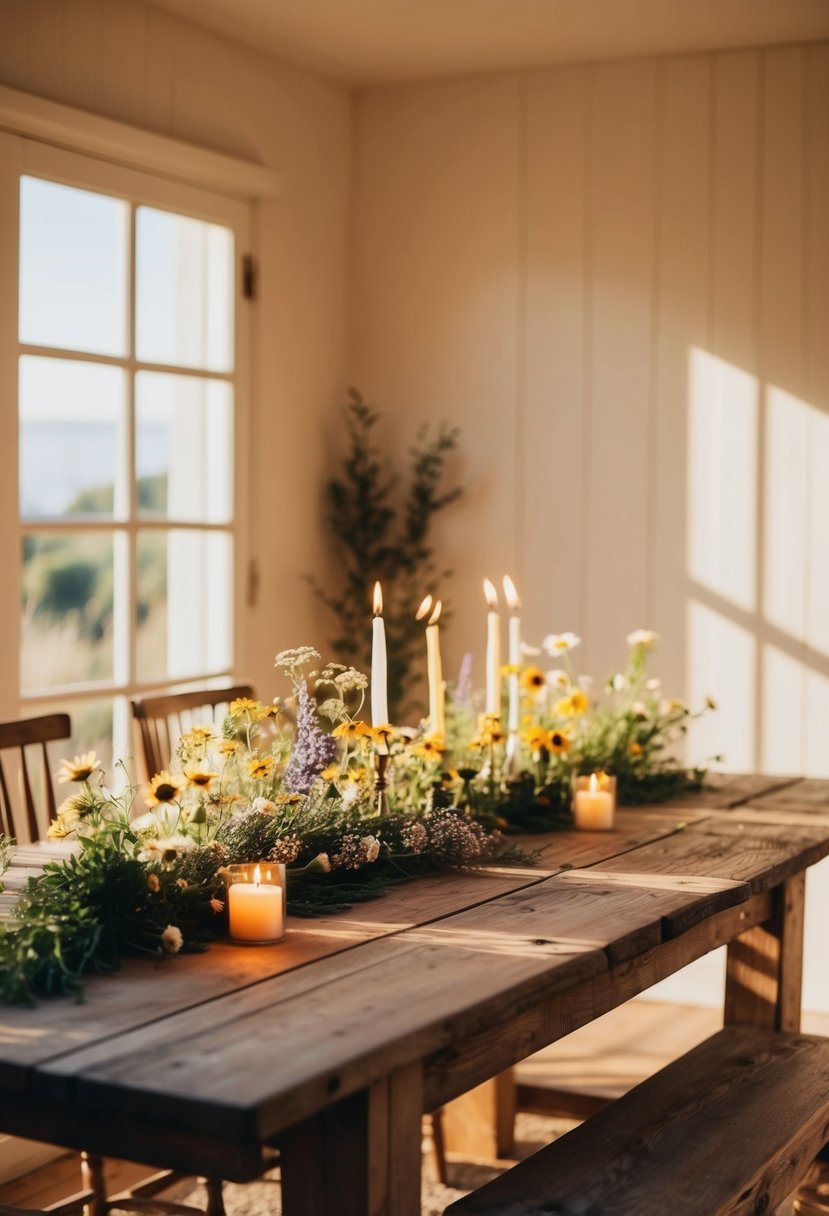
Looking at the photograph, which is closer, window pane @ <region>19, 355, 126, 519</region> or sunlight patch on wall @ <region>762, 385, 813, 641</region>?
window pane @ <region>19, 355, 126, 519</region>

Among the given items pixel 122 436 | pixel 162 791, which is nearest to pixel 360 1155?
pixel 162 791

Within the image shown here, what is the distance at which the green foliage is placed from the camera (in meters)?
4.55

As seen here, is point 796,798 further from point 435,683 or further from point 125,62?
point 125,62

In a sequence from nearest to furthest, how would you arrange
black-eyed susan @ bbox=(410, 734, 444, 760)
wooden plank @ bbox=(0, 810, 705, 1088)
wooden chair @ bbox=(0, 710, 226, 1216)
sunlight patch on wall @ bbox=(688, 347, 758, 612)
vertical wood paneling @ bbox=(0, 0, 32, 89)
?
wooden plank @ bbox=(0, 810, 705, 1088)
black-eyed susan @ bbox=(410, 734, 444, 760)
wooden chair @ bbox=(0, 710, 226, 1216)
vertical wood paneling @ bbox=(0, 0, 32, 89)
sunlight patch on wall @ bbox=(688, 347, 758, 612)

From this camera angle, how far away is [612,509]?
438 cm

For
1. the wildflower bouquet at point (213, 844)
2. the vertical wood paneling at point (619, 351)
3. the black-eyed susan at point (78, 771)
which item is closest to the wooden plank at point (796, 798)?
the wildflower bouquet at point (213, 844)

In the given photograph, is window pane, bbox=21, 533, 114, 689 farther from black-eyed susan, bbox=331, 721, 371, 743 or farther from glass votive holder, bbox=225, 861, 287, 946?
glass votive holder, bbox=225, 861, 287, 946

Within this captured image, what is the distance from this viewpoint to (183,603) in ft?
13.3

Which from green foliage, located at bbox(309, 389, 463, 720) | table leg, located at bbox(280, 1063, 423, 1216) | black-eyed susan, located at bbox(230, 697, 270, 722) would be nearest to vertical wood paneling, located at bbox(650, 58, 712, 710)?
green foliage, located at bbox(309, 389, 463, 720)

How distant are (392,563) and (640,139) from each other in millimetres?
1457

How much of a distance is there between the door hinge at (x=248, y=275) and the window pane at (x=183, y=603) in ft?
2.27

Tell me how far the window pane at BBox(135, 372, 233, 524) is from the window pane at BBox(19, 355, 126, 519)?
3.5 inches

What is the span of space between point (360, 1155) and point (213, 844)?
503 millimetres

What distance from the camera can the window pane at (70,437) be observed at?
11.3 ft
